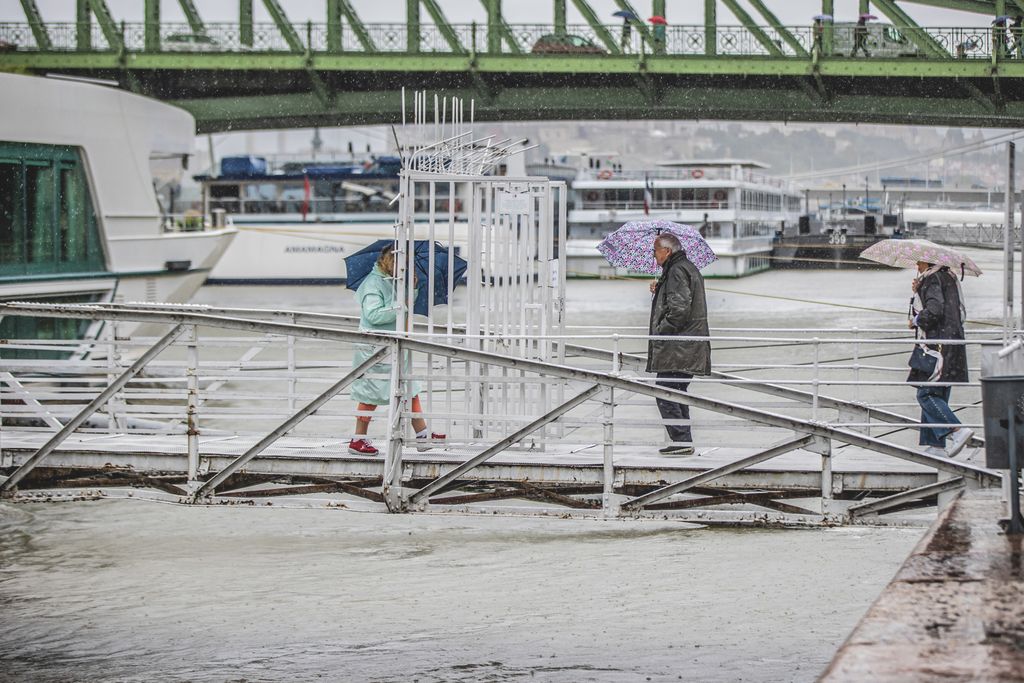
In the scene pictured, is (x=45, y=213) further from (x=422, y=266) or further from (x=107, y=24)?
(x=107, y=24)

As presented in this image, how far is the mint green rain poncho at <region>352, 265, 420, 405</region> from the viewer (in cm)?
957

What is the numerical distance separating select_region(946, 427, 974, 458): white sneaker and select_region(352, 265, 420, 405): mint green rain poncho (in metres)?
3.52

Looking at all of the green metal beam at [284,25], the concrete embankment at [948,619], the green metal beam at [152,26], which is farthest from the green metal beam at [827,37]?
the concrete embankment at [948,619]

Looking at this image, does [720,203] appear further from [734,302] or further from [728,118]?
[728,118]

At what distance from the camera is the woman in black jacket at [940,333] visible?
9.86 m

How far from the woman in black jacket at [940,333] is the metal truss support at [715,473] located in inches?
63.0

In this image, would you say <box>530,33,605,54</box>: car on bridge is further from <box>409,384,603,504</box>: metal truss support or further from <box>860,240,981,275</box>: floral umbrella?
<box>409,384,603,504</box>: metal truss support

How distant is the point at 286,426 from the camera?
907 centimetres

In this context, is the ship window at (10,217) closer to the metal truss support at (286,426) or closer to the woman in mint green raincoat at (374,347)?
the woman in mint green raincoat at (374,347)

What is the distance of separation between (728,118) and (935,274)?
3357 cm

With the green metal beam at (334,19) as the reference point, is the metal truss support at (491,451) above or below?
below

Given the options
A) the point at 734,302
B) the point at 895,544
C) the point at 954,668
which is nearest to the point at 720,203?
the point at 734,302

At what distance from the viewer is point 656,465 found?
926cm

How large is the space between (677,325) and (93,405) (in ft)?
12.9
